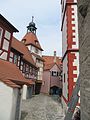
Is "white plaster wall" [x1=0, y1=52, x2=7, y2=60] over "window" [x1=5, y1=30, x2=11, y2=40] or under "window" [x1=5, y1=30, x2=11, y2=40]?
under

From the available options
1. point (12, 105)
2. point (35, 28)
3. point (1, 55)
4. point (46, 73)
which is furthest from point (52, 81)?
point (12, 105)

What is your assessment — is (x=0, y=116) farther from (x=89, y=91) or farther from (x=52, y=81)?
(x=52, y=81)

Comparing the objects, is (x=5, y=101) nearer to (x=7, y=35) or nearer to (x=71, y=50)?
(x=71, y=50)

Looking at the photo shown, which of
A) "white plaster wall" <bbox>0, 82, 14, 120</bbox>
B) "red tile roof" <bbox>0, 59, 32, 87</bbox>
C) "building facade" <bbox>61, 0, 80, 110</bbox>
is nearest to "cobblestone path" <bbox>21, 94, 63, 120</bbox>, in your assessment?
"building facade" <bbox>61, 0, 80, 110</bbox>

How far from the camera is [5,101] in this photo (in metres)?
7.12

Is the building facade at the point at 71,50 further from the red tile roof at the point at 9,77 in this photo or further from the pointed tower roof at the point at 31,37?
the pointed tower roof at the point at 31,37

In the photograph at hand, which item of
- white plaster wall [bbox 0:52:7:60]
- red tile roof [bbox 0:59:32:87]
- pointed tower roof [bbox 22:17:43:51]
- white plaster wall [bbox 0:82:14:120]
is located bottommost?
white plaster wall [bbox 0:82:14:120]

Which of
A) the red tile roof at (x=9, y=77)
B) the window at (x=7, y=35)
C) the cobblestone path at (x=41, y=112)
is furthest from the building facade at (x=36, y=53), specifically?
the red tile roof at (x=9, y=77)

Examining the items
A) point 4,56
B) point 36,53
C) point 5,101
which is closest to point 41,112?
point 4,56

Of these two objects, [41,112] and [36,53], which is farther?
[36,53]

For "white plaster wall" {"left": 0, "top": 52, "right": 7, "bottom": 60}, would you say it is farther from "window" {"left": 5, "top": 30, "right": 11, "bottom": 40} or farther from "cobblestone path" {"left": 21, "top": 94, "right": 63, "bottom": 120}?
"cobblestone path" {"left": 21, "top": 94, "right": 63, "bottom": 120}

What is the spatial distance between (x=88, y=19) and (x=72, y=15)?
7087 millimetres

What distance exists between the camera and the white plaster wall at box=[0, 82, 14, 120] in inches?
275

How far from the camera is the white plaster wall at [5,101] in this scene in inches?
275
